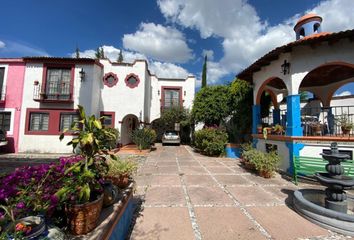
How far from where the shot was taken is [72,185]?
241cm

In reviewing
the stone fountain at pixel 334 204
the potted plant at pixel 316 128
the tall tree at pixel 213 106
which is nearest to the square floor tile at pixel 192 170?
the stone fountain at pixel 334 204

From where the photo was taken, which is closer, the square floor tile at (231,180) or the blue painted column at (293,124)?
the square floor tile at (231,180)

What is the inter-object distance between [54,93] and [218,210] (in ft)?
44.7

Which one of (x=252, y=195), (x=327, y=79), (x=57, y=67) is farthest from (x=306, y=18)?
(x=57, y=67)

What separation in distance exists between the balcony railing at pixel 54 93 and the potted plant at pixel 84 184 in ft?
38.2

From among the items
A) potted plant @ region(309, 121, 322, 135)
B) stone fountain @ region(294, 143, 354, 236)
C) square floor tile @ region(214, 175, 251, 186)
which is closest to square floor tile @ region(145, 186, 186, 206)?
square floor tile @ region(214, 175, 251, 186)

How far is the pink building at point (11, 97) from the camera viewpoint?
1227 centimetres

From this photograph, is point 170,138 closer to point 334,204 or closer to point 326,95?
point 326,95

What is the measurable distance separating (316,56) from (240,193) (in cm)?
596

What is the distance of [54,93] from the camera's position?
12820mm

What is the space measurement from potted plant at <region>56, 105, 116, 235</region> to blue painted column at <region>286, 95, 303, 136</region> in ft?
22.3

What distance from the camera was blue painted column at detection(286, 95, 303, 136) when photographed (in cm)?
683

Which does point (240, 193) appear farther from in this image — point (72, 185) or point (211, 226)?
point (72, 185)

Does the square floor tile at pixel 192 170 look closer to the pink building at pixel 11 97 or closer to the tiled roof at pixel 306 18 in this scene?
the tiled roof at pixel 306 18
